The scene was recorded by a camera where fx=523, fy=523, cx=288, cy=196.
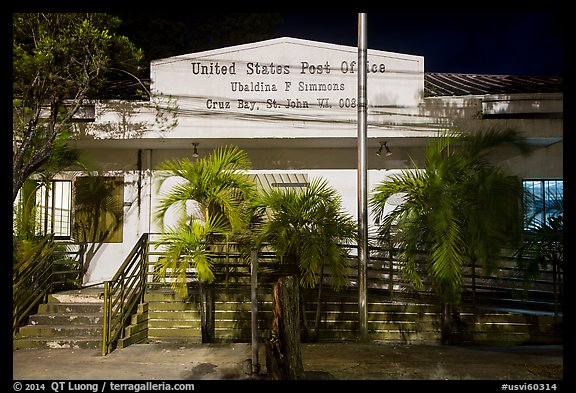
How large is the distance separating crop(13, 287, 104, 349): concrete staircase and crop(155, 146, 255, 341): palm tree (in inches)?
56.6

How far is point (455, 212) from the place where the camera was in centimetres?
824

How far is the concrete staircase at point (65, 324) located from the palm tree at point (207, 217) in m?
1.44

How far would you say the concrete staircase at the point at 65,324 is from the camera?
A: 834 cm

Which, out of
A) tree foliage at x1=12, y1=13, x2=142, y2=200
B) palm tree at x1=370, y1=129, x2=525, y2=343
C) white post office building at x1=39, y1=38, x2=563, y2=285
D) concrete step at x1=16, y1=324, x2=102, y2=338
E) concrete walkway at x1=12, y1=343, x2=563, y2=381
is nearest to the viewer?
concrete walkway at x1=12, y1=343, x2=563, y2=381

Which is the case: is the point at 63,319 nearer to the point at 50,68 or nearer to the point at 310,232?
the point at 50,68

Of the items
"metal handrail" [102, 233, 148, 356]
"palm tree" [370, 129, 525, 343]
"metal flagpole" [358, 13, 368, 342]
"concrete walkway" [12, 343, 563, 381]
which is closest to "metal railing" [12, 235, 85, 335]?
"concrete walkway" [12, 343, 563, 381]

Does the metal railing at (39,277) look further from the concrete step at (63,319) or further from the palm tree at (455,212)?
the palm tree at (455,212)

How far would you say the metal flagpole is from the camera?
28.1 ft

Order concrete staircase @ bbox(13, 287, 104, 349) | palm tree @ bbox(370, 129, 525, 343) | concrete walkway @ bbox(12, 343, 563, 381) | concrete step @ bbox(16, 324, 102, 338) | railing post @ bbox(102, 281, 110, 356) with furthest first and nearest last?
concrete step @ bbox(16, 324, 102, 338), concrete staircase @ bbox(13, 287, 104, 349), palm tree @ bbox(370, 129, 525, 343), railing post @ bbox(102, 281, 110, 356), concrete walkway @ bbox(12, 343, 563, 381)

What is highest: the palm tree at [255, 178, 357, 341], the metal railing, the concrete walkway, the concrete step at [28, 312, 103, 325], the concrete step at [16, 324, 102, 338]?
the palm tree at [255, 178, 357, 341]

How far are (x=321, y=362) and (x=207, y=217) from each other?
10.5 feet

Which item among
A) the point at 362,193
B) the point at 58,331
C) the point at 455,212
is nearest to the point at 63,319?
the point at 58,331

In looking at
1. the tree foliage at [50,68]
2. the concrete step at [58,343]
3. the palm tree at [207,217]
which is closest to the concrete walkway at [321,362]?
the concrete step at [58,343]

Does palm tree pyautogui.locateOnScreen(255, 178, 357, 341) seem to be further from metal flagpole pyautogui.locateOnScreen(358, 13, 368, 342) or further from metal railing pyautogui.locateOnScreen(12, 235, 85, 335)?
metal railing pyautogui.locateOnScreen(12, 235, 85, 335)
